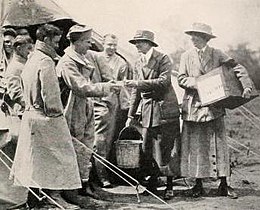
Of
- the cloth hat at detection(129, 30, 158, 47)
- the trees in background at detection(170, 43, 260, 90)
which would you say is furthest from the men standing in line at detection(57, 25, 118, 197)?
the trees in background at detection(170, 43, 260, 90)

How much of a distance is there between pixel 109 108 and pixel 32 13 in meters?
0.65

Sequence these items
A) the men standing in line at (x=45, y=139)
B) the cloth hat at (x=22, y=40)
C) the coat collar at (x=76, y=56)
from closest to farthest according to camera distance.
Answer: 1. the men standing in line at (x=45, y=139)
2. the coat collar at (x=76, y=56)
3. the cloth hat at (x=22, y=40)

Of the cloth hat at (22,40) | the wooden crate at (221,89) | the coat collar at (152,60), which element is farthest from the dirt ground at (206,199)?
the cloth hat at (22,40)

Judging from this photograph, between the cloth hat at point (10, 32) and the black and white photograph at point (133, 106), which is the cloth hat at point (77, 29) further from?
the cloth hat at point (10, 32)

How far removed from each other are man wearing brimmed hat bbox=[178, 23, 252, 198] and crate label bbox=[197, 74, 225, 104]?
0.12 feet

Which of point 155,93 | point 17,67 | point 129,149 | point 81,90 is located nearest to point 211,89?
point 155,93

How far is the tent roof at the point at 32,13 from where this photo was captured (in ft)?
10.5

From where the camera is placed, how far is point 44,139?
3.01 m

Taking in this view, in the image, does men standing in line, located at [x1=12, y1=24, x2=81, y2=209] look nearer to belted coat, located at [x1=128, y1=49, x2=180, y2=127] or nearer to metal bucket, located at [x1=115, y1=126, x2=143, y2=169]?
metal bucket, located at [x1=115, y1=126, x2=143, y2=169]

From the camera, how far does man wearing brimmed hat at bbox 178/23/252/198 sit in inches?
124

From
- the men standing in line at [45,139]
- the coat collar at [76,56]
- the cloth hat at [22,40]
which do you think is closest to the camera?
the men standing in line at [45,139]

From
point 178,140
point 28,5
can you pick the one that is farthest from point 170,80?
point 28,5

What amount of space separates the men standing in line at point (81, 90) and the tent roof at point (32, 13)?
16cm

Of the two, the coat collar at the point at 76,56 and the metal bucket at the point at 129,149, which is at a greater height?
the coat collar at the point at 76,56
